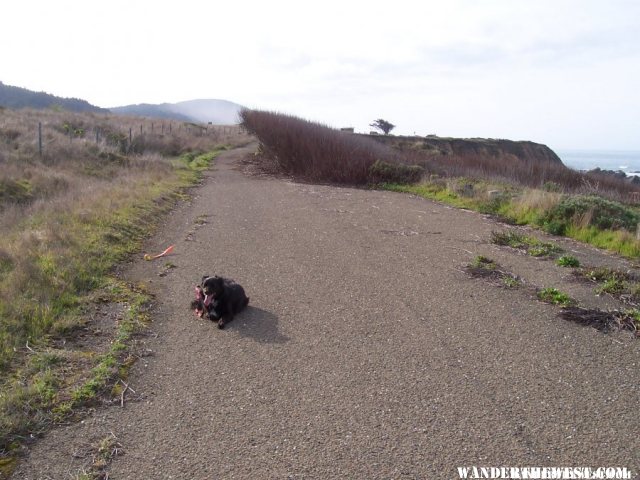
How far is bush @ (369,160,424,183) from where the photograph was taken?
17.7 m

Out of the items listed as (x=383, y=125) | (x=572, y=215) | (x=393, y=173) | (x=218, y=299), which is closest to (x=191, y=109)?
(x=383, y=125)

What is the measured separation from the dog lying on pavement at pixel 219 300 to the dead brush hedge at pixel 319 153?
13046 millimetres

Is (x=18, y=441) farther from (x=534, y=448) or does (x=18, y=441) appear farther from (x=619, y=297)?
(x=619, y=297)

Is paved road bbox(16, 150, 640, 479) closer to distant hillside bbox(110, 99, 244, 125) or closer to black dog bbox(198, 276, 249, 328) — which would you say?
black dog bbox(198, 276, 249, 328)

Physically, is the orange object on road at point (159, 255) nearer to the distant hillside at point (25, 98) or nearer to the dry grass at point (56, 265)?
the dry grass at point (56, 265)

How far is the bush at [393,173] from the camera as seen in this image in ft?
58.1

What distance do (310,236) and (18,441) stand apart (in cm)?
661

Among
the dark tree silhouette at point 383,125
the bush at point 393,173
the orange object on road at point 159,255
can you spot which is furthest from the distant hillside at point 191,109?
the orange object on road at point 159,255

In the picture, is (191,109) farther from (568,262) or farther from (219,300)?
(219,300)

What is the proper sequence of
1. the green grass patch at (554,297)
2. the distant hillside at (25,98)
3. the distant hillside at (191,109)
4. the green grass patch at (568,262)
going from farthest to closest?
the distant hillside at (191,109) < the distant hillside at (25,98) < the green grass patch at (568,262) < the green grass patch at (554,297)

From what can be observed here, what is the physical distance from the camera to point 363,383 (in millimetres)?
4059

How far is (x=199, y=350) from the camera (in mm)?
4688

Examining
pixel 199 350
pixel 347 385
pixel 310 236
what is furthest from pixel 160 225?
pixel 347 385

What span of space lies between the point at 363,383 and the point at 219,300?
1.89 meters
